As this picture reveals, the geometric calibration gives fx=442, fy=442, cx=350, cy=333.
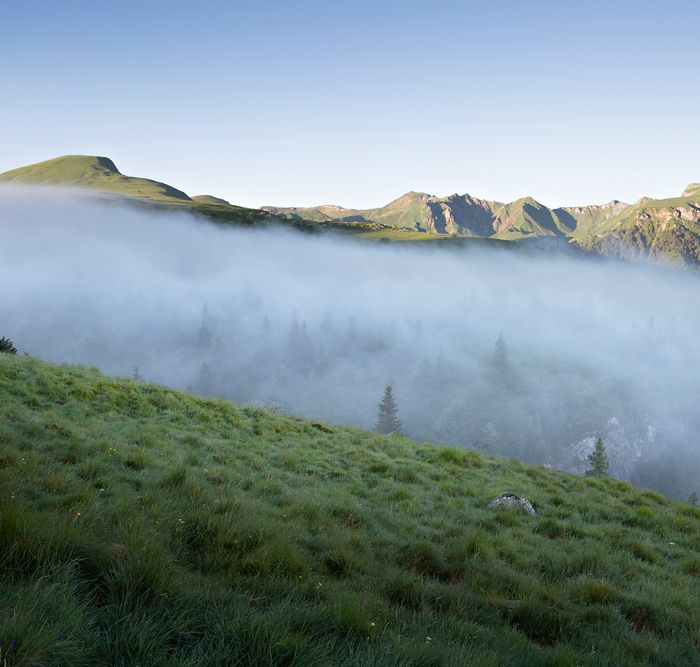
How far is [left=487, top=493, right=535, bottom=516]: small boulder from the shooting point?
12016 mm

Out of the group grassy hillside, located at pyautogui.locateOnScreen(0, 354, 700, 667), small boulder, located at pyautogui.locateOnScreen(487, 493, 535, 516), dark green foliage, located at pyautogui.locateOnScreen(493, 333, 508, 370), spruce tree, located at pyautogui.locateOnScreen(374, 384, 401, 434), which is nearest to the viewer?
grassy hillside, located at pyautogui.locateOnScreen(0, 354, 700, 667)

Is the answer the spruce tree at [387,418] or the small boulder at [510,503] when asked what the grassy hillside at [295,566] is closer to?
the small boulder at [510,503]

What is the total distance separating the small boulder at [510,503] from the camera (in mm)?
12016

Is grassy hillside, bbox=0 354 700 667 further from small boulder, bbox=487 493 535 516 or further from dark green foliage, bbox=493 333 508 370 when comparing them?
dark green foliage, bbox=493 333 508 370

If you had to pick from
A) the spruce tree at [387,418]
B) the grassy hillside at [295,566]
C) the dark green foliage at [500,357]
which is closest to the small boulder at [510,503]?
the grassy hillside at [295,566]

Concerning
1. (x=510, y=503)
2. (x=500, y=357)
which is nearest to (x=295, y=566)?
(x=510, y=503)

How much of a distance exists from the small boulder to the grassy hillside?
0.36 metres

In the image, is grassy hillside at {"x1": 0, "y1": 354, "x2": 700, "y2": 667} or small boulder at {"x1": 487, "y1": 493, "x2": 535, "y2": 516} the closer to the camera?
grassy hillside at {"x1": 0, "y1": 354, "x2": 700, "y2": 667}

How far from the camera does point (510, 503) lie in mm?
12297

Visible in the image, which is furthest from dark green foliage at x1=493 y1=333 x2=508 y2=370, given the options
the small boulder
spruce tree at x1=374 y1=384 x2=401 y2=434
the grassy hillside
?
the small boulder

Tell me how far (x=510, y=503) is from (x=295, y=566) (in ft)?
27.4

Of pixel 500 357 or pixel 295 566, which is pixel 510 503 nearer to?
pixel 295 566

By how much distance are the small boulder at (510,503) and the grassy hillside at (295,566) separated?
1.18 ft

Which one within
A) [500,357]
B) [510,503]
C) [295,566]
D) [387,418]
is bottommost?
[387,418]
